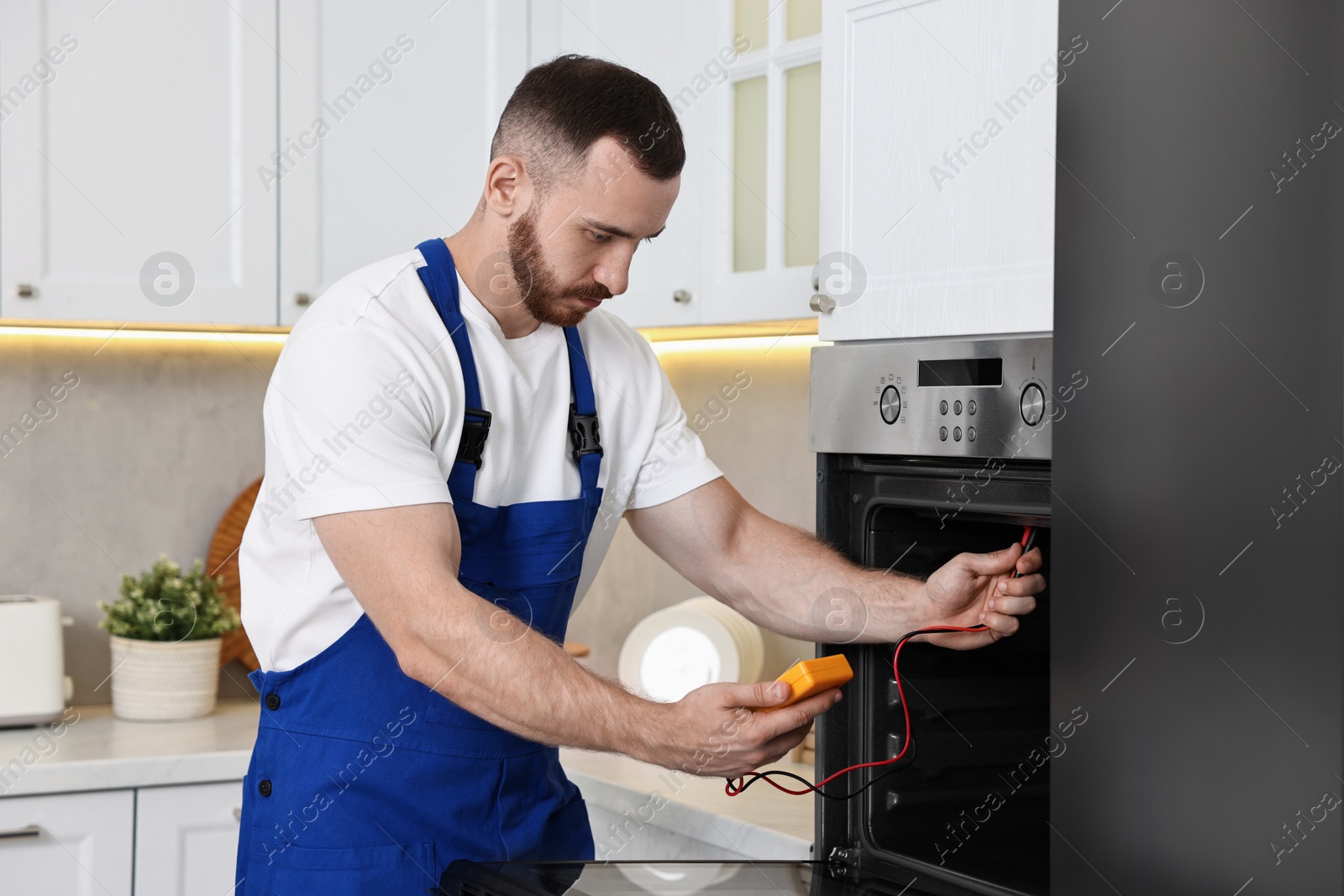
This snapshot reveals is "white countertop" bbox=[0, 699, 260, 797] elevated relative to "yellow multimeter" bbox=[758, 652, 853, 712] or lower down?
lower down

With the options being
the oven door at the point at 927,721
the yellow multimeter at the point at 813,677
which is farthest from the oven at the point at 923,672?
the yellow multimeter at the point at 813,677

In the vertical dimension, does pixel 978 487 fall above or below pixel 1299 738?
above

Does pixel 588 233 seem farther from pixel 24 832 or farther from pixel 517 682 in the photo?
pixel 24 832

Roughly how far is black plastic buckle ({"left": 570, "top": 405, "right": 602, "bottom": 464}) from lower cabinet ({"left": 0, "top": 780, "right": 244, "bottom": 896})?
34.5 inches

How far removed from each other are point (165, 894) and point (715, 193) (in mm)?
1227

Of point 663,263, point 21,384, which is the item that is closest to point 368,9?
point 663,263

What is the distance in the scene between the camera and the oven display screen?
108 centimetres

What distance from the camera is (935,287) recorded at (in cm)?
113

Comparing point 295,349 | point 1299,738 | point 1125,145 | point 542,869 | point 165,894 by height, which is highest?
point 1125,145

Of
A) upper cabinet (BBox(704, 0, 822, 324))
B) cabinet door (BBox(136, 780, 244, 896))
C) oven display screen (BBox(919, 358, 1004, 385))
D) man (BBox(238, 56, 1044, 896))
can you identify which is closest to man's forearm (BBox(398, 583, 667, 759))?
man (BBox(238, 56, 1044, 896))

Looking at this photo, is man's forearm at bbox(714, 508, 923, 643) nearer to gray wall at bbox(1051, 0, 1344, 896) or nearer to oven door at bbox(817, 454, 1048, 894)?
oven door at bbox(817, 454, 1048, 894)

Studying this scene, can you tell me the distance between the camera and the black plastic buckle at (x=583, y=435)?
4.20 ft

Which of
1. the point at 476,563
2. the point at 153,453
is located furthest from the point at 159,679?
the point at 476,563

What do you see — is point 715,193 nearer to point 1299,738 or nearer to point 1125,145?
point 1125,145
